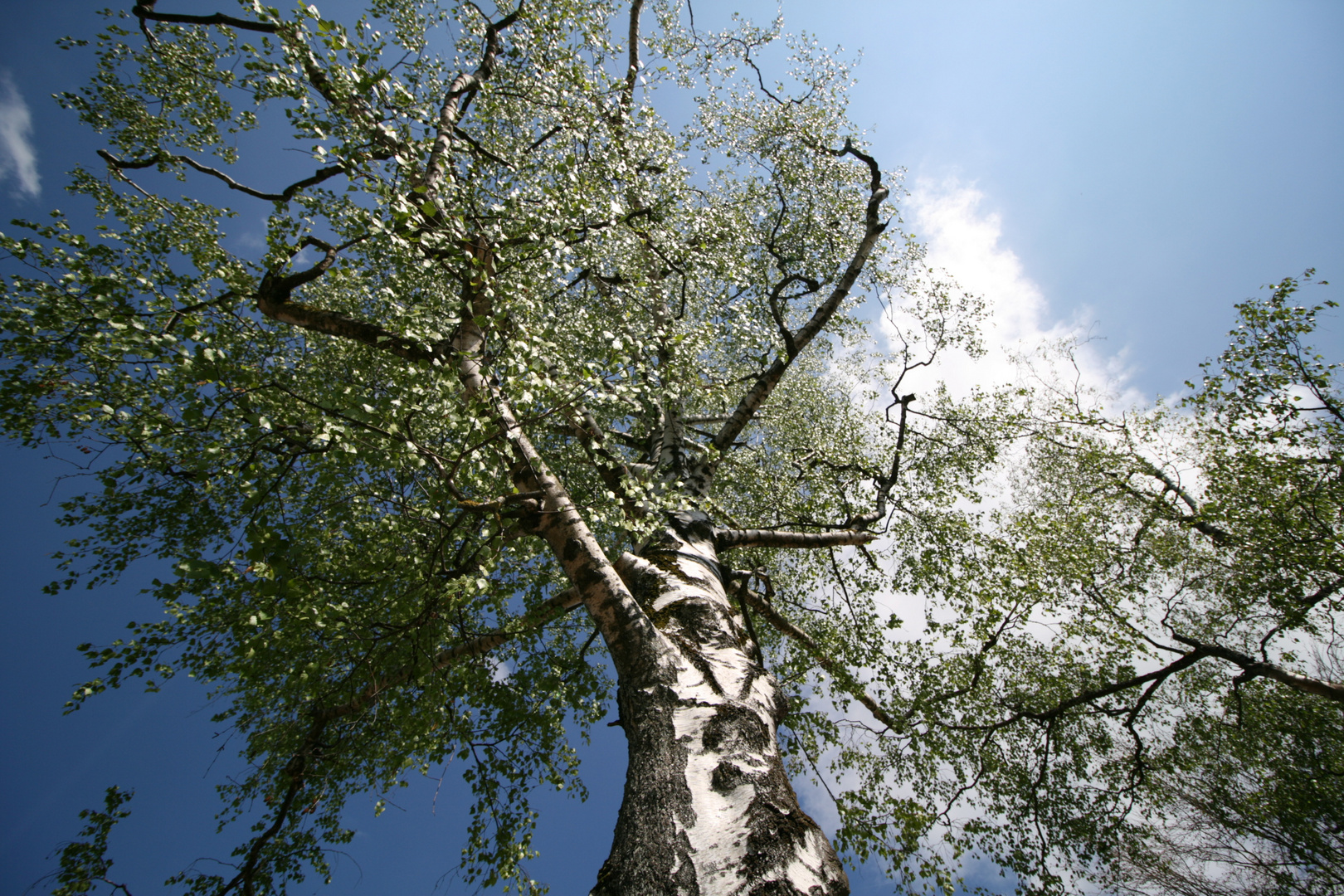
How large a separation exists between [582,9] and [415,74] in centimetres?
308

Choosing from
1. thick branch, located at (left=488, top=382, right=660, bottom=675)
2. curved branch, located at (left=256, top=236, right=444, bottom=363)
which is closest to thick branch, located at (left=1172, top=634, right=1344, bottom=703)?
thick branch, located at (left=488, top=382, right=660, bottom=675)

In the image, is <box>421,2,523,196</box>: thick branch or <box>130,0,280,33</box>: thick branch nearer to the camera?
<box>421,2,523,196</box>: thick branch

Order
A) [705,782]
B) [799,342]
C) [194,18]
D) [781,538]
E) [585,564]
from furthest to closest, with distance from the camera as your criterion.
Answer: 1. [799,342]
2. [781,538]
3. [194,18]
4. [585,564]
5. [705,782]

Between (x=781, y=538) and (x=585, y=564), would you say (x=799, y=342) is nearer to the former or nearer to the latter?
(x=781, y=538)

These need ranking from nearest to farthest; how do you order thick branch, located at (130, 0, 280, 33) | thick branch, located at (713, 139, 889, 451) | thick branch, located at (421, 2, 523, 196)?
thick branch, located at (421, 2, 523, 196) → thick branch, located at (130, 0, 280, 33) → thick branch, located at (713, 139, 889, 451)

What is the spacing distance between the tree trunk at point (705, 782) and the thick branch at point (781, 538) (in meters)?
2.13

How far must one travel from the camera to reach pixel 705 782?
2.97 metres

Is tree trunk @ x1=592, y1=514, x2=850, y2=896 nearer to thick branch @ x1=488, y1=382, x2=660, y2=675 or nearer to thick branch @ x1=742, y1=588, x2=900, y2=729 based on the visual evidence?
thick branch @ x1=488, y1=382, x2=660, y2=675

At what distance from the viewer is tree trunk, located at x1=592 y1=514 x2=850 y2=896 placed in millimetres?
2529

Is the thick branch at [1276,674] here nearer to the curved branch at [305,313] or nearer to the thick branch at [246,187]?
the curved branch at [305,313]

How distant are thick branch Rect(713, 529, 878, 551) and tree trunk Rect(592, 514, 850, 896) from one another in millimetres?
2129

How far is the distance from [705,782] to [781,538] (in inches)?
176

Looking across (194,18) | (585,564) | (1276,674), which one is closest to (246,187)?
(194,18)

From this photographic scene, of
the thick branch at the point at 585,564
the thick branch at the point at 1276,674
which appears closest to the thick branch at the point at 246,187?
the thick branch at the point at 585,564
